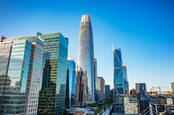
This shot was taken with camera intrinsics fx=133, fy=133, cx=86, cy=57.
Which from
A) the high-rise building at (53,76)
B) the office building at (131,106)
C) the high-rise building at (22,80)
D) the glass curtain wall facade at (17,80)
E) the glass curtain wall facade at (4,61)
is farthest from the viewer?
the office building at (131,106)

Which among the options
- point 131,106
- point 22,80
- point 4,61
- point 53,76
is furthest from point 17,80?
point 131,106

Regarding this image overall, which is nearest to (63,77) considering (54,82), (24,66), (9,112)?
(54,82)

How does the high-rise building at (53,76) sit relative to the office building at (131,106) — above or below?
above

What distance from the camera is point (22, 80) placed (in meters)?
84.9

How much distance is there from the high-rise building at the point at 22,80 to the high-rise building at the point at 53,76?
2725cm

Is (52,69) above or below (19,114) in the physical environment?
above

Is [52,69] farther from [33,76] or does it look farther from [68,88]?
[68,88]

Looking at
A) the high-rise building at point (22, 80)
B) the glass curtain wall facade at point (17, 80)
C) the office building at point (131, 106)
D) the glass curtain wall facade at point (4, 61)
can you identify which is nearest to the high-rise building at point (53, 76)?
the high-rise building at point (22, 80)

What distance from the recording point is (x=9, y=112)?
7662 cm

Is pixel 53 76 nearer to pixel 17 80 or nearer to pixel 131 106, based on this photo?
pixel 17 80

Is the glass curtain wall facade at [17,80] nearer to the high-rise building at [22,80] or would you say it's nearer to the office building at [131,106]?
the high-rise building at [22,80]

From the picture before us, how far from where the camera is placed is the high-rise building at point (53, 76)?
12119 cm

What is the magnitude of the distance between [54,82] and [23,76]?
45569 mm

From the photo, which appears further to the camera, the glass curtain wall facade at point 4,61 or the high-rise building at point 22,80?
the glass curtain wall facade at point 4,61
